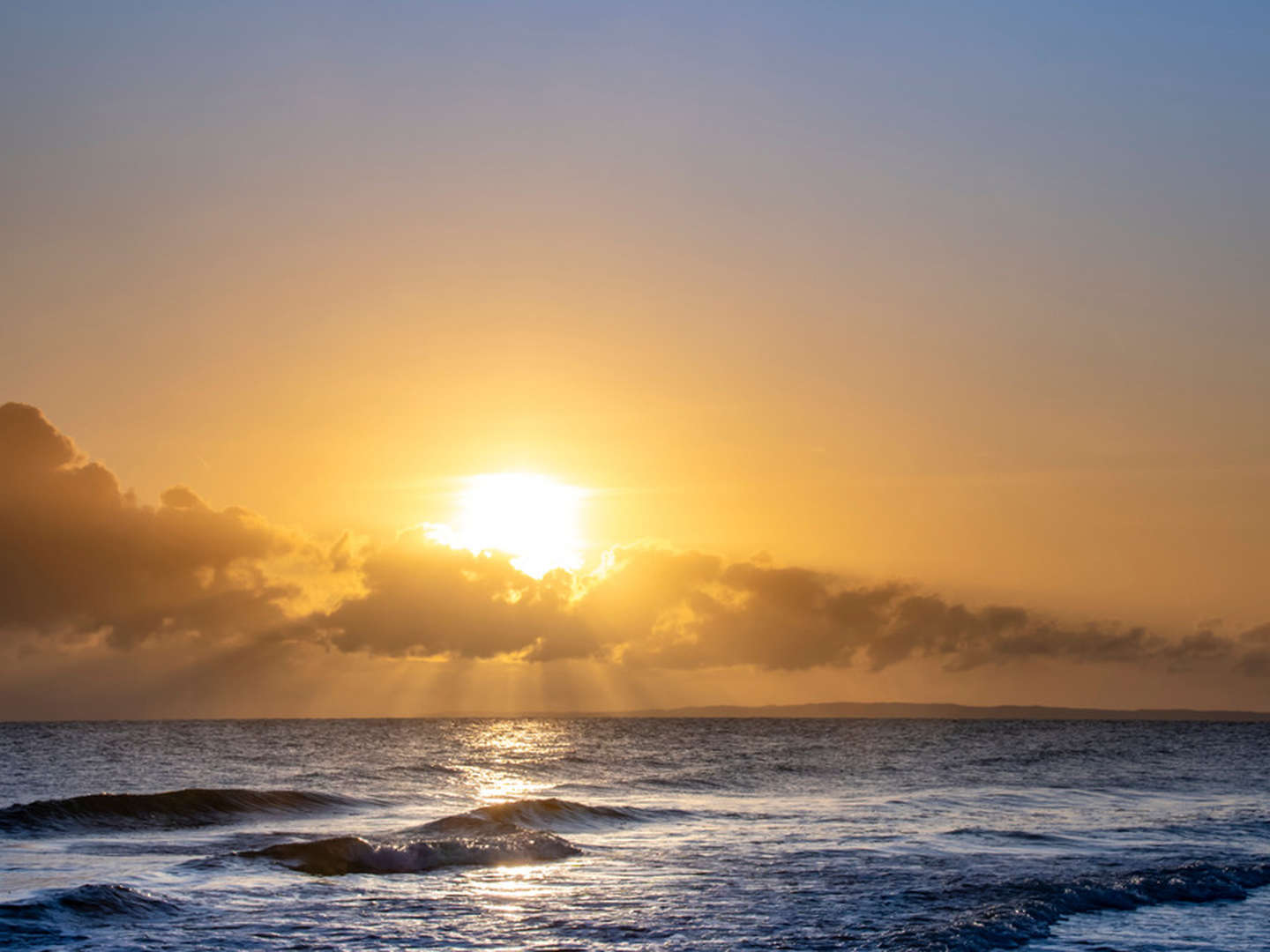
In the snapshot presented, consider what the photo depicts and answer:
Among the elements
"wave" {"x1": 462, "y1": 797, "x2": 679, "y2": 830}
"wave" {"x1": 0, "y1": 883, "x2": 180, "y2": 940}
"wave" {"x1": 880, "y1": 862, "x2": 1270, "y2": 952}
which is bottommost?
"wave" {"x1": 462, "y1": 797, "x2": 679, "y2": 830}

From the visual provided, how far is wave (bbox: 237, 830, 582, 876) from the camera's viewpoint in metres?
30.4

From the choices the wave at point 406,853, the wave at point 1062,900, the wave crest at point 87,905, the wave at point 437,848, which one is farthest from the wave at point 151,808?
the wave at point 1062,900

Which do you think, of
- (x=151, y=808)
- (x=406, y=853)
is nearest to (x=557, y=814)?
(x=406, y=853)

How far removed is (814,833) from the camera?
1565 inches

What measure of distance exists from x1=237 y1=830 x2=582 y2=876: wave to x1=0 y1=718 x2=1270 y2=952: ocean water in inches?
4.6

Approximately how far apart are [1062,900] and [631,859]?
468 inches

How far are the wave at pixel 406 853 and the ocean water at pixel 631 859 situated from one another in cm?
12

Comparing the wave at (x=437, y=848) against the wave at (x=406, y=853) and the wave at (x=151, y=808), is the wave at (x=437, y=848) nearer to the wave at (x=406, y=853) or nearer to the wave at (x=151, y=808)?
the wave at (x=406, y=853)

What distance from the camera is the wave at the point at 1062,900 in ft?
71.6

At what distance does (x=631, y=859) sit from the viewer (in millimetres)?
32938

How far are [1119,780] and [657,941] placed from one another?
58684mm

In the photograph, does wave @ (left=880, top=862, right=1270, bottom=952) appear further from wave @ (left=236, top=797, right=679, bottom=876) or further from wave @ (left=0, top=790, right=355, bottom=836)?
wave @ (left=0, top=790, right=355, bottom=836)

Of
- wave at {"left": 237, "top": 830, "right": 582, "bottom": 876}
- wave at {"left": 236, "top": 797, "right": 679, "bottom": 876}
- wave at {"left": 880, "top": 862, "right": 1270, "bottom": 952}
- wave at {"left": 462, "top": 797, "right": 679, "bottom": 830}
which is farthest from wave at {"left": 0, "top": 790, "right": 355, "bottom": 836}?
wave at {"left": 880, "top": 862, "right": 1270, "bottom": 952}

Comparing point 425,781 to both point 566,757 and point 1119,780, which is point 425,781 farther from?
point 1119,780
